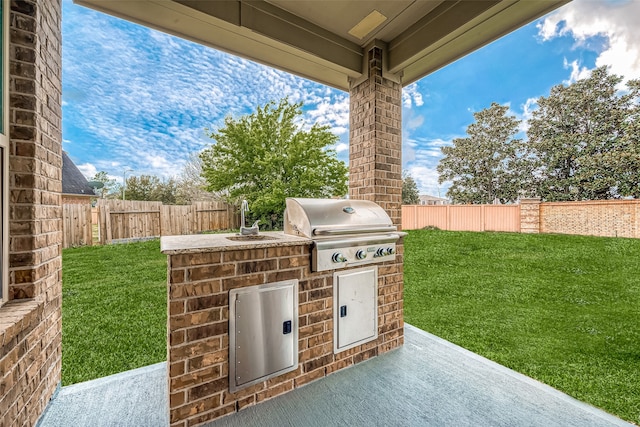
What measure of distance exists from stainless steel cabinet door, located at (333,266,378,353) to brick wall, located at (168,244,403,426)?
4.2 inches

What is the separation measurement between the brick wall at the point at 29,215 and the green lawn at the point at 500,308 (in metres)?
0.97

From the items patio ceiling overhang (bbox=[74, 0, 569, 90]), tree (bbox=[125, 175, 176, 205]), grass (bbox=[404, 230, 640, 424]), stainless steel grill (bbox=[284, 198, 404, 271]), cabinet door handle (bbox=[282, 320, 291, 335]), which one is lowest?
grass (bbox=[404, 230, 640, 424])

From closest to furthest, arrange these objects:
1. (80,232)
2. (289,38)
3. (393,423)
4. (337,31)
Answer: (393,423) < (289,38) < (337,31) < (80,232)

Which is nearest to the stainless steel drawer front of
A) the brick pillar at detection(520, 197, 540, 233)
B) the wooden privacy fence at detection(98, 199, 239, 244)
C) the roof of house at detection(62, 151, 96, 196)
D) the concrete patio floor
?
the concrete patio floor

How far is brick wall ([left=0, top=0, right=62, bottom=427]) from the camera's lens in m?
1.28

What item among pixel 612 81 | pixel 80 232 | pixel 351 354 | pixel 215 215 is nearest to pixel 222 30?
pixel 351 354

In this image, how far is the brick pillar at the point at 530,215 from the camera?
7137 mm

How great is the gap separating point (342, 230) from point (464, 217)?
8.30 m

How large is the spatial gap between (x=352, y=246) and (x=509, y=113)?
15.8 meters

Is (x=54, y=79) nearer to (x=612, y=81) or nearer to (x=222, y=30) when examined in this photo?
(x=222, y=30)

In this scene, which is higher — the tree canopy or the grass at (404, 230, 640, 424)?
the tree canopy

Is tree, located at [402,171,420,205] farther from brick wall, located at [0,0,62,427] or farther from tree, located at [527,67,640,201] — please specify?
brick wall, located at [0,0,62,427]

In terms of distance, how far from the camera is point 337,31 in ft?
8.01

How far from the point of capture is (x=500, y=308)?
3.85 meters
